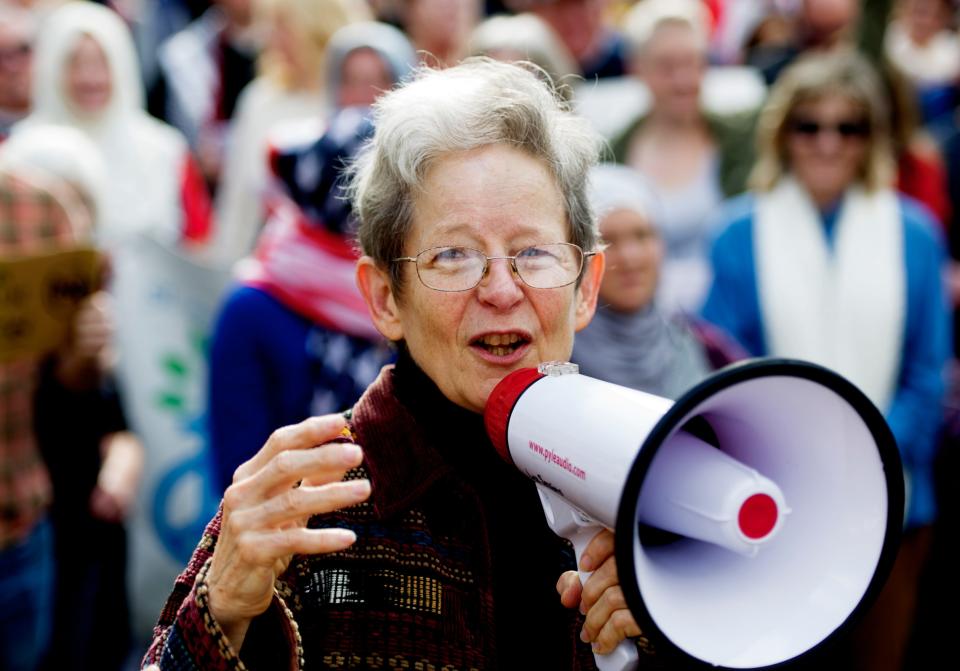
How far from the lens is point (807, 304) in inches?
181

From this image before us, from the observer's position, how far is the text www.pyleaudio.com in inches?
70.6

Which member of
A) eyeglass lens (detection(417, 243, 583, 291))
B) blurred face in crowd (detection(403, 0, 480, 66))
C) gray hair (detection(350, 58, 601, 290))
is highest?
blurred face in crowd (detection(403, 0, 480, 66))

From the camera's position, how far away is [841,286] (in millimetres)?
4617

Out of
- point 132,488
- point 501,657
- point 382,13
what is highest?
point 382,13

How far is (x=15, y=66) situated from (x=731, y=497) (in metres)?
5.03

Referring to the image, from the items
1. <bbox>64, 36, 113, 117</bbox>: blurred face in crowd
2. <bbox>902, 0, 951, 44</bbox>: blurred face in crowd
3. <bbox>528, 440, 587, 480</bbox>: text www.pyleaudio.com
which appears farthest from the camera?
<bbox>902, 0, 951, 44</bbox>: blurred face in crowd

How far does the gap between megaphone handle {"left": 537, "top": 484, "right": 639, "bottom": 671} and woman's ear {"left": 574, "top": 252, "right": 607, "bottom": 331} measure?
49 centimetres

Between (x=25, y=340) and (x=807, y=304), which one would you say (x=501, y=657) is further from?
(x=807, y=304)

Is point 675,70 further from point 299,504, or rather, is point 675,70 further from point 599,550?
point 299,504

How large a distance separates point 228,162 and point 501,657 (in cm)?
506

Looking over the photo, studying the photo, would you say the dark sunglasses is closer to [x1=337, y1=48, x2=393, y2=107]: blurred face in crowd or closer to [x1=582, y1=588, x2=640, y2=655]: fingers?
[x1=337, y1=48, x2=393, y2=107]: blurred face in crowd

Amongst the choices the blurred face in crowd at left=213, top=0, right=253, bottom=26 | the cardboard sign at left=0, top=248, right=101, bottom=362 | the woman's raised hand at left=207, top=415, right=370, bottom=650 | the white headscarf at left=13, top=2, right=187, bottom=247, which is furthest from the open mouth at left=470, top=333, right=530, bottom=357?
the blurred face in crowd at left=213, top=0, right=253, bottom=26

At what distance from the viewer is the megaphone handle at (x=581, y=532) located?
1847mm

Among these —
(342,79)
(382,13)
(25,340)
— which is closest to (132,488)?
(25,340)
